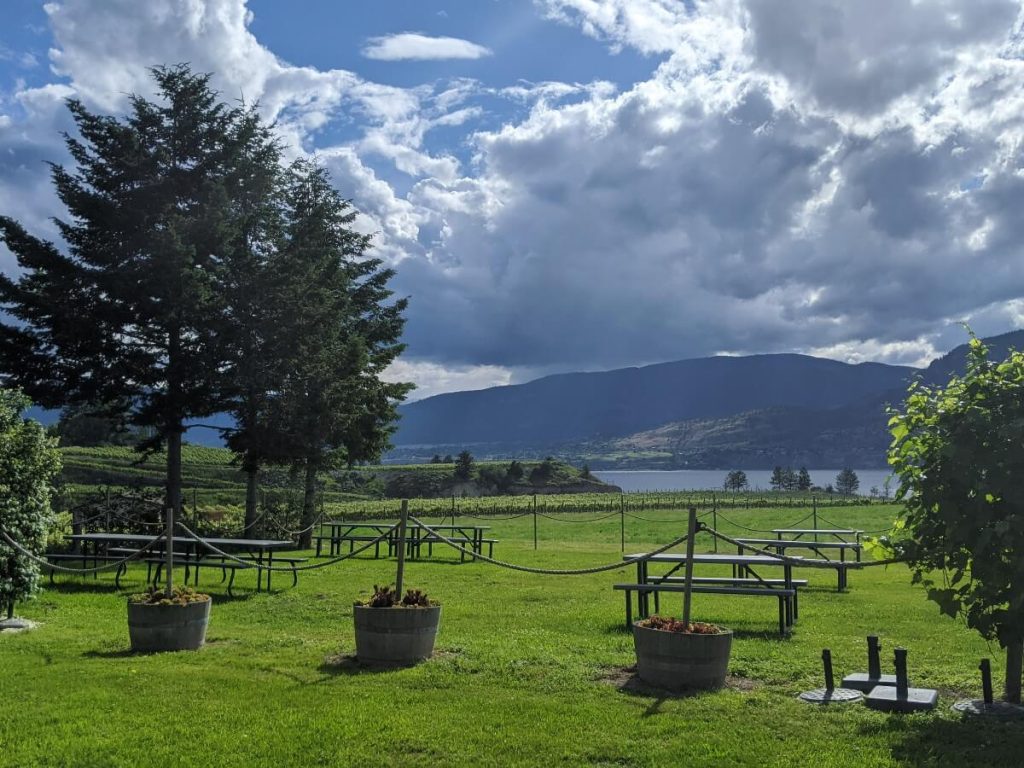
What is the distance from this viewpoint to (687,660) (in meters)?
7.31

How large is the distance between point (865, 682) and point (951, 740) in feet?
4.66

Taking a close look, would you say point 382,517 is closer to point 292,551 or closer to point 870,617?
point 292,551

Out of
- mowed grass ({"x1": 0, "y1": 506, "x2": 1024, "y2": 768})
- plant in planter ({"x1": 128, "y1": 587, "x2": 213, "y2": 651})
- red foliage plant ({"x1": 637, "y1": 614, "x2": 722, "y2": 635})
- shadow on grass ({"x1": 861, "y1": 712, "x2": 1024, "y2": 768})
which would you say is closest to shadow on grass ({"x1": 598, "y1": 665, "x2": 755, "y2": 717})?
mowed grass ({"x1": 0, "y1": 506, "x2": 1024, "y2": 768})

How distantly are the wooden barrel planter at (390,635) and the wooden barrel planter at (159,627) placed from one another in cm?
201

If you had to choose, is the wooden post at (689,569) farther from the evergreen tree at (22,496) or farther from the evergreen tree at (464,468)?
the evergreen tree at (464,468)

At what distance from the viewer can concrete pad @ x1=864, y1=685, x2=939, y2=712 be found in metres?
6.66

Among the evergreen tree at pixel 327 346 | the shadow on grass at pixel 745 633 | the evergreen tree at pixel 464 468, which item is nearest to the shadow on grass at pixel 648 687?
the shadow on grass at pixel 745 633

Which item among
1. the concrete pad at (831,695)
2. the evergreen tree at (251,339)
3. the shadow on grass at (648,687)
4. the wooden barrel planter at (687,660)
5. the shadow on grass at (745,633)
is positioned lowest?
Result: the shadow on grass at (745,633)

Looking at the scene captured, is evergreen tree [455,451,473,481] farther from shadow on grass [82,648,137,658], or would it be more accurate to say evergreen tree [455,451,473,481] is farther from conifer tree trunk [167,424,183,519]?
shadow on grass [82,648,137,658]

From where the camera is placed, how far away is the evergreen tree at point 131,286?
22328mm

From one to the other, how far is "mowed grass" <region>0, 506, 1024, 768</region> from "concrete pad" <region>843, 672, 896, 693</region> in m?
0.28

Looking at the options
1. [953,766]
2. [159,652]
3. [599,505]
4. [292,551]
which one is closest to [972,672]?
[953,766]

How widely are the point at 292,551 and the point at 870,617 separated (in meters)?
16.6

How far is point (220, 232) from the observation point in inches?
910
